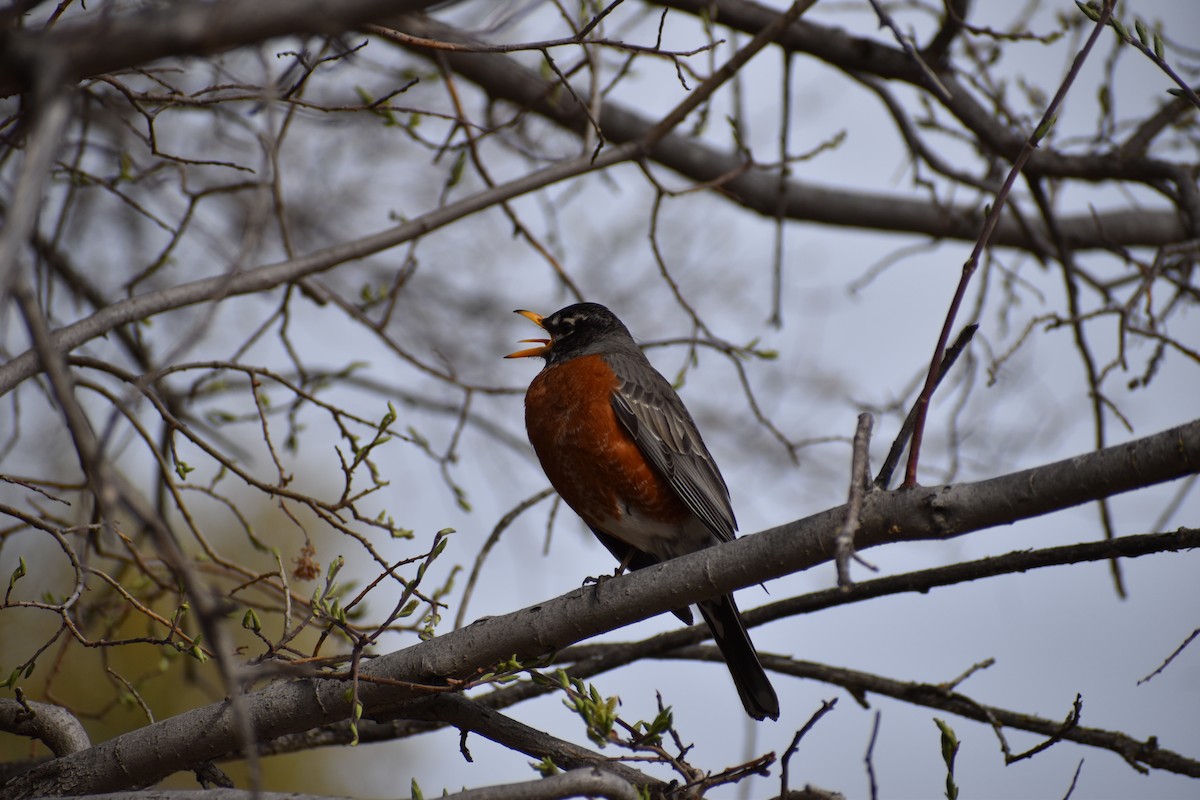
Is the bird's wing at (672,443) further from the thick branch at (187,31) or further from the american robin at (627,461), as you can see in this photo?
the thick branch at (187,31)

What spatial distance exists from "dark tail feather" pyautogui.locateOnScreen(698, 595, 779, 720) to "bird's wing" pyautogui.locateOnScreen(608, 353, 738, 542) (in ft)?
1.38

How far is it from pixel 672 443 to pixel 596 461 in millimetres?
346

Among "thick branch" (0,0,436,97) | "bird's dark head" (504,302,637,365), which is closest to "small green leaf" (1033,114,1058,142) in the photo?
"thick branch" (0,0,436,97)

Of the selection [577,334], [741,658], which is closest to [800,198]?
[577,334]

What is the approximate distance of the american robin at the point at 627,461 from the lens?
4.30 meters

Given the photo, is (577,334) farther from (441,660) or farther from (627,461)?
(441,660)

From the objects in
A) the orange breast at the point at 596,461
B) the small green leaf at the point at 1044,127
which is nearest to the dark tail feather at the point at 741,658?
the orange breast at the point at 596,461

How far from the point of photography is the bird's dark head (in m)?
5.19

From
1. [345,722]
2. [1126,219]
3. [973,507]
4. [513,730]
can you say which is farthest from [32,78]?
[1126,219]

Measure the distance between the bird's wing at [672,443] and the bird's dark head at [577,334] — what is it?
0.42 metres

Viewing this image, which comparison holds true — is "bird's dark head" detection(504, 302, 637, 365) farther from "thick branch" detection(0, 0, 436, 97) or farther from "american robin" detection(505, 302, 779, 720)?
"thick branch" detection(0, 0, 436, 97)

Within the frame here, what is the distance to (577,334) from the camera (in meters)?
5.33

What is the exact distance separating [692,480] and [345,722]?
5.51 feet

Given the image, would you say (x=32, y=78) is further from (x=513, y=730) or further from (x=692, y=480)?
(x=692, y=480)
